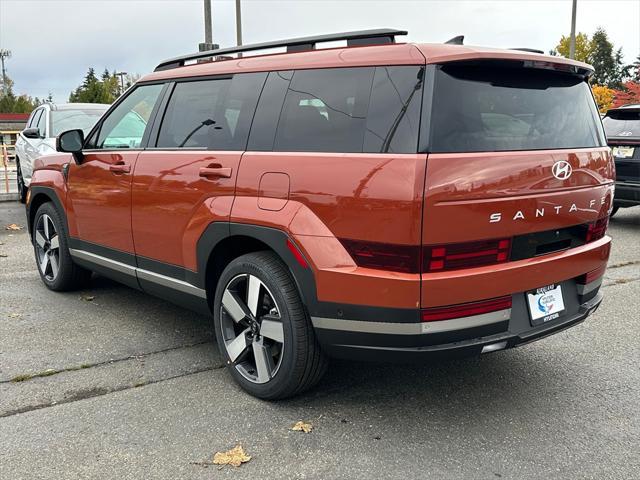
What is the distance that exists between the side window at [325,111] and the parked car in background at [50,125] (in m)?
6.87

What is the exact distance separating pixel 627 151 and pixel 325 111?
6.77 m

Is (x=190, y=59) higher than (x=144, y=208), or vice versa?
(x=190, y=59)

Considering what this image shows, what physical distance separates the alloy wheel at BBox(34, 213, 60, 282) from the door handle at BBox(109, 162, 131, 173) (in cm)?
127

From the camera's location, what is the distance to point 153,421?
3111 mm

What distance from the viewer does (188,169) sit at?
3.64 meters

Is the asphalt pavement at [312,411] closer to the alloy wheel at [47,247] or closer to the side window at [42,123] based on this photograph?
the alloy wheel at [47,247]

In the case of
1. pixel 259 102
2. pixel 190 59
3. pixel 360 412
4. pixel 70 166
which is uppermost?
pixel 190 59

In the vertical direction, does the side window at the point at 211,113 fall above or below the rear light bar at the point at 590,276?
above

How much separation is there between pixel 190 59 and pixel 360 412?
8.60 feet

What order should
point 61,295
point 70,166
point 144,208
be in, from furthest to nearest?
1. point 61,295
2. point 70,166
3. point 144,208

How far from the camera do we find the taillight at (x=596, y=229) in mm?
3330

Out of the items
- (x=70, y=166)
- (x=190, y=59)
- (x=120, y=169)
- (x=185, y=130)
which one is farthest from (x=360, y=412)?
(x=70, y=166)

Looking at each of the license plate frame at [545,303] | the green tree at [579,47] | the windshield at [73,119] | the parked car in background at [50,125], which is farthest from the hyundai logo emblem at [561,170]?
the green tree at [579,47]

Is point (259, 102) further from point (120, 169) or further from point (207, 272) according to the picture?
point (120, 169)
